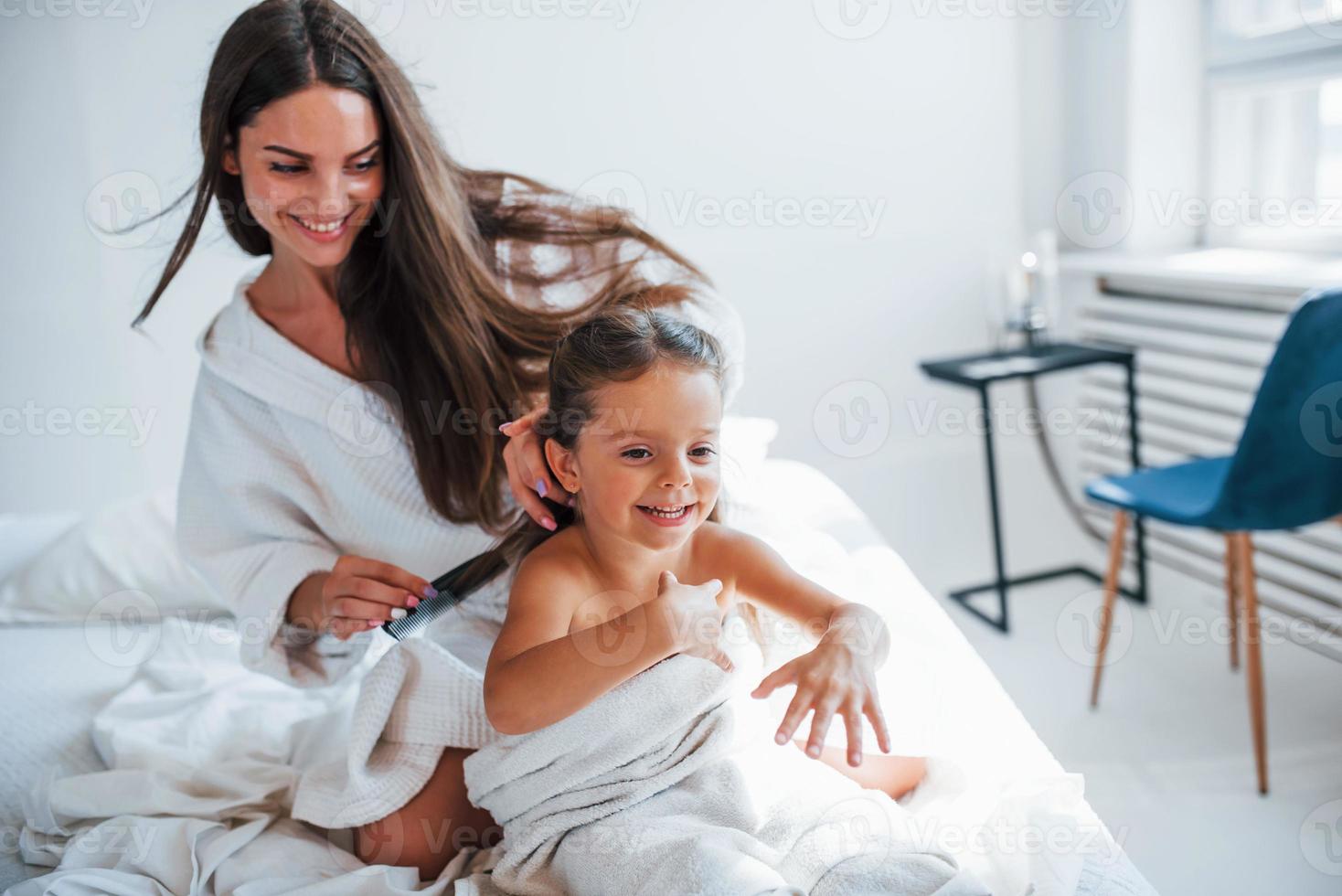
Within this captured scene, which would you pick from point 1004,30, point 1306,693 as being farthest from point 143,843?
point 1004,30

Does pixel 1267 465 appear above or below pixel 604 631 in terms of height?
below

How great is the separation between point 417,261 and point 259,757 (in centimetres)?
63

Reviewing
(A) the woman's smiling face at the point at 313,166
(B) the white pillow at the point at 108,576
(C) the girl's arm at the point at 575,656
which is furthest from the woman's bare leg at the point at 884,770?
(B) the white pillow at the point at 108,576

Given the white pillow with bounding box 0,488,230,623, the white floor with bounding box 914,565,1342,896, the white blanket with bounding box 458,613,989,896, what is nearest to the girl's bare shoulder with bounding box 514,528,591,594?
the white blanket with bounding box 458,613,989,896

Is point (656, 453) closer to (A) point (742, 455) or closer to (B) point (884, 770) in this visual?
(B) point (884, 770)

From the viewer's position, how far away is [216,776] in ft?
4.22

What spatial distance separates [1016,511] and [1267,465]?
117 centimetres

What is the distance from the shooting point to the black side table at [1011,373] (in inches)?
90.7

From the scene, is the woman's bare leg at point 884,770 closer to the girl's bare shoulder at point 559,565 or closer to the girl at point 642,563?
the girl at point 642,563

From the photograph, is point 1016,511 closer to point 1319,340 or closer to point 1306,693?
point 1306,693

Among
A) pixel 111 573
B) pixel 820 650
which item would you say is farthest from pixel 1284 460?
pixel 111 573

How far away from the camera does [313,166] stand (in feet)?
4.35

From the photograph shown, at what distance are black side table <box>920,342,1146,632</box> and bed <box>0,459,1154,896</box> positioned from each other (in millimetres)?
654

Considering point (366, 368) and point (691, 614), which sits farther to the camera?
point (366, 368)
